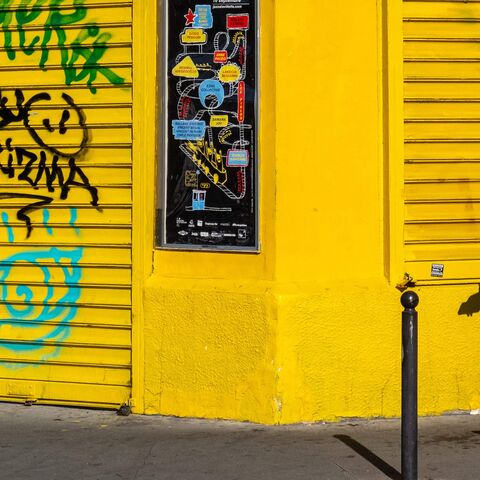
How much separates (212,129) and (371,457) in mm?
2467

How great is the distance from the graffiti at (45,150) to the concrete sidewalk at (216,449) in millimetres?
1596

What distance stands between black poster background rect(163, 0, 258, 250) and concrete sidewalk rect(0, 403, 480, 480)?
1296mm

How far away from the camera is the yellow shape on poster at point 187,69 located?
700 centimetres

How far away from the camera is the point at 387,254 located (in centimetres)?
700

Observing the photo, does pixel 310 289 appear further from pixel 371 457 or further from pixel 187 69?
pixel 187 69

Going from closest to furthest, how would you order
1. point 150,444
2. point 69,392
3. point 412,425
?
point 412,425 < point 150,444 < point 69,392

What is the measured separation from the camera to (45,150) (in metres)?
7.44

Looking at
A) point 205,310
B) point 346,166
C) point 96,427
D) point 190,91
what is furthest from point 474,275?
point 96,427

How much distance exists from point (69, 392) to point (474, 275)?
9.92ft

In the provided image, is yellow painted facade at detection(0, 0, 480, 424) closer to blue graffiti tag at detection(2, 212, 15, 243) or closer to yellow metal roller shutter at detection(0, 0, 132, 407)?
yellow metal roller shutter at detection(0, 0, 132, 407)

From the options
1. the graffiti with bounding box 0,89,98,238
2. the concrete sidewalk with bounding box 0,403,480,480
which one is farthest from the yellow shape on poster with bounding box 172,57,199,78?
the concrete sidewalk with bounding box 0,403,480,480

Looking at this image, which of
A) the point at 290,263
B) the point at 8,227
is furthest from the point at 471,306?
the point at 8,227

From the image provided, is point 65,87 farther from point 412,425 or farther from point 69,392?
point 412,425

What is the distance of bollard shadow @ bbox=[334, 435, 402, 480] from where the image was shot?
568 centimetres
